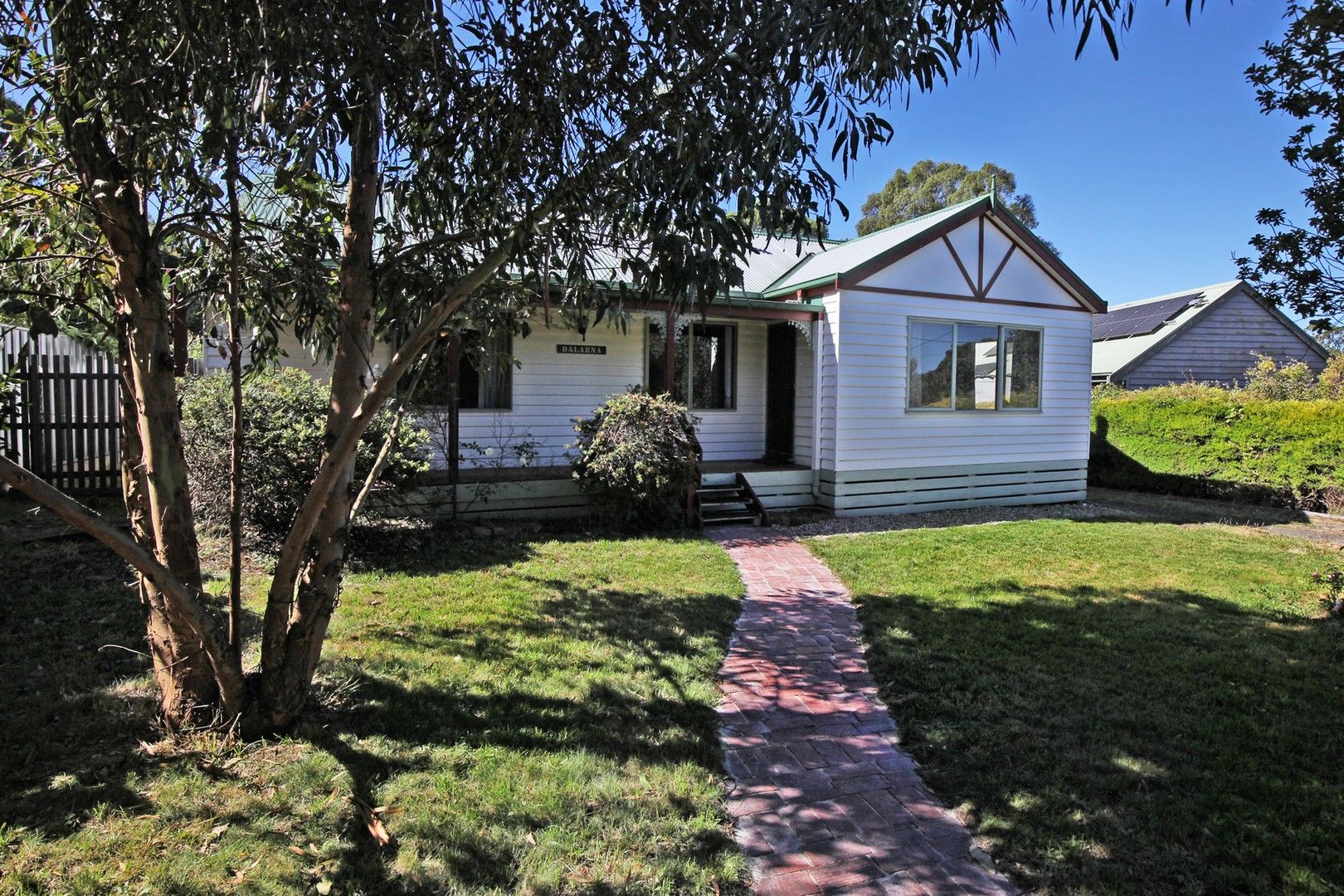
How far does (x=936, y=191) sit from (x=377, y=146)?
32.2 metres

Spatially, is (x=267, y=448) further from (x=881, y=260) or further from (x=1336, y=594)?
(x=1336, y=594)

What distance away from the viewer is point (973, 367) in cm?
1208

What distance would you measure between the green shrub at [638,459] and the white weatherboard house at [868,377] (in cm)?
100

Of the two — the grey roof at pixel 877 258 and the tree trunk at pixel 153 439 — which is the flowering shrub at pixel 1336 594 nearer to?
the grey roof at pixel 877 258

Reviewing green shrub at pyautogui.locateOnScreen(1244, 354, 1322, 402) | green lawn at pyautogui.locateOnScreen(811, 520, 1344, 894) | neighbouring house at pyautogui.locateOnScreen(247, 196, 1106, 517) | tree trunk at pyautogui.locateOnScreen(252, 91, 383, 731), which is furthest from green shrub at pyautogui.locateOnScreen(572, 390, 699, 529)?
green shrub at pyautogui.locateOnScreen(1244, 354, 1322, 402)

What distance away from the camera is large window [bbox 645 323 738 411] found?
12.0 metres

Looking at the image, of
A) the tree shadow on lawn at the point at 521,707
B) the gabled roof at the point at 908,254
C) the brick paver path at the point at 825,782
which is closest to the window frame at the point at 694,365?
the gabled roof at the point at 908,254

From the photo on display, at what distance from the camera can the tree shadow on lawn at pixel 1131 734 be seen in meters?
2.86

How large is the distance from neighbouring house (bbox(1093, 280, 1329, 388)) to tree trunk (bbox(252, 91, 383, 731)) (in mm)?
21560

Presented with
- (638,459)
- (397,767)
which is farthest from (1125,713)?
(638,459)

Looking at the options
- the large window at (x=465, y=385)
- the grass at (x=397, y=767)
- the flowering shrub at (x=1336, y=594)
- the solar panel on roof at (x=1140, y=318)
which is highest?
the solar panel on roof at (x=1140, y=318)

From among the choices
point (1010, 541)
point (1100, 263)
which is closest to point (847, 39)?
point (1010, 541)

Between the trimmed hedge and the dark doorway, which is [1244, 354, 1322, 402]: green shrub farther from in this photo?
the dark doorway

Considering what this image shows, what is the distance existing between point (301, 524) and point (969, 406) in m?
10.9
